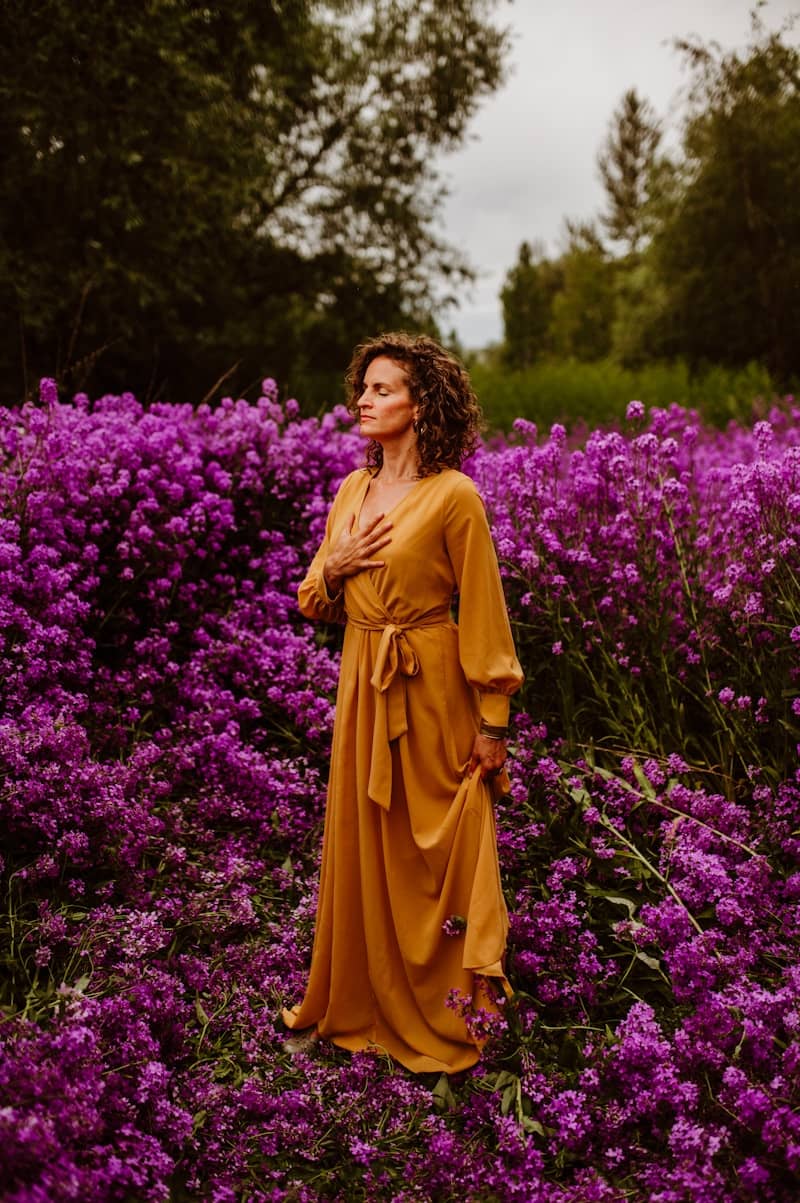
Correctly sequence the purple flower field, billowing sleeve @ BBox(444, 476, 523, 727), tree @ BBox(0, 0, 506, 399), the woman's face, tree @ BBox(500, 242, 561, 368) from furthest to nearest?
tree @ BBox(500, 242, 561, 368)
tree @ BBox(0, 0, 506, 399)
the woman's face
billowing sleeve @ BBox(444, 476, 523, 727)
the purple flower field

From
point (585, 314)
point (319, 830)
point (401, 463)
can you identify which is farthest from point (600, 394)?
point (585, 314)

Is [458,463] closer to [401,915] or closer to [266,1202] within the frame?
[401,915]

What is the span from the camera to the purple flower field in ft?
8.55

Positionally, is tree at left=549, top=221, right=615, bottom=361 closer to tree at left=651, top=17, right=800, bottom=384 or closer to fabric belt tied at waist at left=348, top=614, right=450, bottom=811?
tree at left=651, top=17, right=800, bottom=384

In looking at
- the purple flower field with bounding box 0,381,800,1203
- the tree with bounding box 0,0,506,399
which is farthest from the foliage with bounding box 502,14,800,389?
the purple flower field with bounding box 0,381,800,1203

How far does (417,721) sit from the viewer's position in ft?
9.87

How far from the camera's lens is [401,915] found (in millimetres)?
3055

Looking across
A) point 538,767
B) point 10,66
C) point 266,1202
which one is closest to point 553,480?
point 538,767

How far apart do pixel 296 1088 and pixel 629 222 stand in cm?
5236

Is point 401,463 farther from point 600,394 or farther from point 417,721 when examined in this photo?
point 600,394

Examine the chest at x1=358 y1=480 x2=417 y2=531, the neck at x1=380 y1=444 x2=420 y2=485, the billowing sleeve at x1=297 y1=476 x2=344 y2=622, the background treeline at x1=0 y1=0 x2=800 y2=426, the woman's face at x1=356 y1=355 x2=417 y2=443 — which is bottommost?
the billowing sleeve at x1=297 y1=476 x2=344 y2=622

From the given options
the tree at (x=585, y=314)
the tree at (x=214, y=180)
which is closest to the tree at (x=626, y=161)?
the tree at (x=585, y=314)

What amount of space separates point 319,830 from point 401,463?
2.02 metres

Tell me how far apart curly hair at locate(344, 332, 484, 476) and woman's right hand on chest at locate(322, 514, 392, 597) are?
0.24 meters
